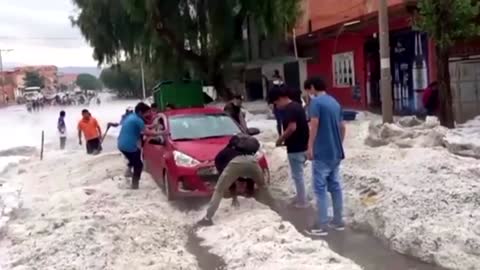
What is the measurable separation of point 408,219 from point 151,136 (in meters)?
5.81

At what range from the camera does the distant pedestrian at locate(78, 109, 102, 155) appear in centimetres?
1802

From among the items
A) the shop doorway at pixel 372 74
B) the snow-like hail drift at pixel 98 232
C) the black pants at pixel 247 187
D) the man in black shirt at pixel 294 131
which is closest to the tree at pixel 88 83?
the shop doorway at pixel 372 74

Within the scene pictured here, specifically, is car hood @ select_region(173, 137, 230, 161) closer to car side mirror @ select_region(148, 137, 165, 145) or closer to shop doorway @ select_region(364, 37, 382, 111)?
car side mirror @ select_region(148, 137, 165, 145)

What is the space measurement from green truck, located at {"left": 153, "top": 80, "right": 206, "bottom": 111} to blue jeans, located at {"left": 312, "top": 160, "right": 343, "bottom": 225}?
19278 mm

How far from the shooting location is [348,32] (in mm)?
27984

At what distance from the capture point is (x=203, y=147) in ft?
35.3

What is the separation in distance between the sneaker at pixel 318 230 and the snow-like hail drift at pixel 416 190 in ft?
1.70

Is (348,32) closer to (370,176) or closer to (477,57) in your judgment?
(477,57)

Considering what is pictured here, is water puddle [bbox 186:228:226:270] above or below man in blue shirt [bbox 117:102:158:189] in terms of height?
below

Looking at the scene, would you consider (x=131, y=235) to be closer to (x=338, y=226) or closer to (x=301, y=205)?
(x=338, y=226)

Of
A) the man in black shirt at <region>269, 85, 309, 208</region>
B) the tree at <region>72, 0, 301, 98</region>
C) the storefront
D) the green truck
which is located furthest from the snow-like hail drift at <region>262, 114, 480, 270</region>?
the green truck

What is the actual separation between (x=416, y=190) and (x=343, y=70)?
22791mm

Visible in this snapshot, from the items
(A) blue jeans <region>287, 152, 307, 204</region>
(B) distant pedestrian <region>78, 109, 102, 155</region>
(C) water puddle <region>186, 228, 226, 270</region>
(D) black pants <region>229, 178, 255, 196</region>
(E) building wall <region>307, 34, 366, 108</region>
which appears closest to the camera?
(C) water puddle <region>186, 228, 226, 270</region>

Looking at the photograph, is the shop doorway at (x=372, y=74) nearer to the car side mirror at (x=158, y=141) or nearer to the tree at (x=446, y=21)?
the tree at (x=446, y=21)
